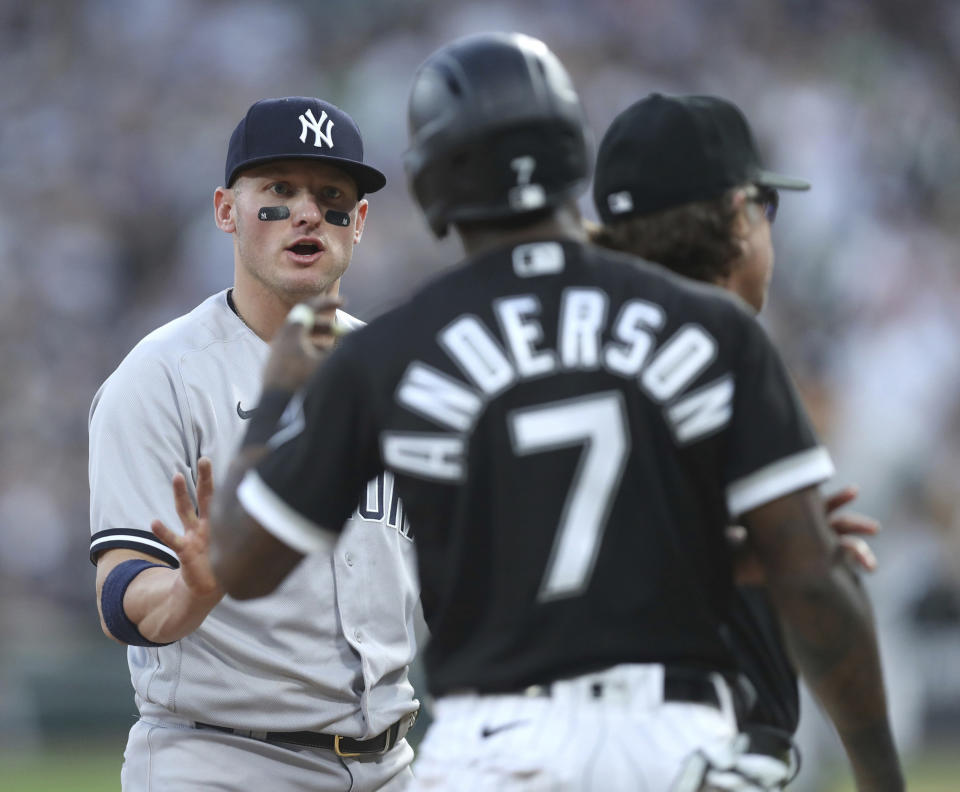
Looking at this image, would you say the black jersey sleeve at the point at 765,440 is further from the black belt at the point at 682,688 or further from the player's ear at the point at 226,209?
the player's ear at the point at 226,209

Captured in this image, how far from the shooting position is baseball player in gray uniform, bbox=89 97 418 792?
3.52 m

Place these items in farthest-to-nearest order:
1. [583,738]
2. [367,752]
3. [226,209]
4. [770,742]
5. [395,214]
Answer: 1. [395,214]
2. [226,209]
3. [367,752]
4. [770,742]
5. [583,738]

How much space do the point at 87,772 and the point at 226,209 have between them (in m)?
6.17

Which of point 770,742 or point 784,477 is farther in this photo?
point 770,742

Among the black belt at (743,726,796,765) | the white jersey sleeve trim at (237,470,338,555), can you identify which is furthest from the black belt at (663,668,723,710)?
the white jersey sleeve trim at (237,470,338,555)

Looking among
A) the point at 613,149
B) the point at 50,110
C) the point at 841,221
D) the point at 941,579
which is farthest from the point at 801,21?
the point at 613,149

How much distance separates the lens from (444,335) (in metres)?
2.30

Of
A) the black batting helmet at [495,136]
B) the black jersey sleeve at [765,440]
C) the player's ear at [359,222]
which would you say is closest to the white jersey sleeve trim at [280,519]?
the black batting helmet at [495,136]

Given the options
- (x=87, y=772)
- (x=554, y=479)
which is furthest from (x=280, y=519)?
(x=87, y=772)

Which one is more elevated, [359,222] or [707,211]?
[359,222]

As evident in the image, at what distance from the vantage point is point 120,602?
333cm

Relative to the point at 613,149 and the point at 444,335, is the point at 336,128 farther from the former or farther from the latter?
the point at 444,335

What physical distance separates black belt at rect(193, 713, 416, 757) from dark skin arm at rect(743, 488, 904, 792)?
1.53 m

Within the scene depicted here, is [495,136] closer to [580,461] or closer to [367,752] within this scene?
[580,461]
